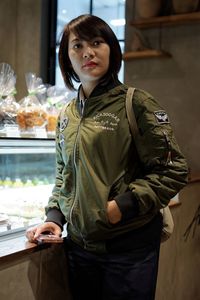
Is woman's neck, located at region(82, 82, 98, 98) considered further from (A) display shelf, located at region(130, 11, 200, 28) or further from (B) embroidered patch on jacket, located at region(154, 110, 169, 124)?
(A) display shelf, located at region(130, 11, 200, 28)

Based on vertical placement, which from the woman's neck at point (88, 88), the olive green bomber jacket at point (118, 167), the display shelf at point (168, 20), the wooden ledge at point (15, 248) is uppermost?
the display shelf at point (168, 20)

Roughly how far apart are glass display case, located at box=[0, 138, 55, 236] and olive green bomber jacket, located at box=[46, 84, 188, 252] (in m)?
0.48

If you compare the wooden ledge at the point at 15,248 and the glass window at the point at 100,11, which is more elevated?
the glass window at the point at 100,11

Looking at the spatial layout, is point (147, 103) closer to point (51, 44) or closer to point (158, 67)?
point (158, 67)

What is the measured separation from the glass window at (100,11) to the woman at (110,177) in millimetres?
2992

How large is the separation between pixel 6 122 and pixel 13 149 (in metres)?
0.19

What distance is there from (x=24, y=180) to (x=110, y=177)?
44.6 inches

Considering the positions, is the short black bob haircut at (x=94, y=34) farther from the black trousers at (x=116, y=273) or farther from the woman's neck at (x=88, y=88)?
the black trousers at (x=116, y=273)

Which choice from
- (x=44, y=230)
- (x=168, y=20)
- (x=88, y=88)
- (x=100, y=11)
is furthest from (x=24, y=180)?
(x=100, y=11)

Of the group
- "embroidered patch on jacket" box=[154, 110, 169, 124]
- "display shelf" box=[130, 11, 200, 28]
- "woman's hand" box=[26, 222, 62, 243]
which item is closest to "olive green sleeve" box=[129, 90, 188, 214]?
"embroidered patch on jacket" box=[154, 110, 169, 124]

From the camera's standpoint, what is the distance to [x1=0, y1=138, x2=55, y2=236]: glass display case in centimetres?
186

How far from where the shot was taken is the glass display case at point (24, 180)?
186cm

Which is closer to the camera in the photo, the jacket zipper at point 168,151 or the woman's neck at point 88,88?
the jacket zipper at point 168,151

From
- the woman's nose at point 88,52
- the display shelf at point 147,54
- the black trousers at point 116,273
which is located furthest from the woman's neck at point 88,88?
the display shelf at point 147,54
